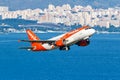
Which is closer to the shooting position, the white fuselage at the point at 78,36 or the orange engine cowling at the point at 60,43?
the orange engine cowling at the point at 60,43

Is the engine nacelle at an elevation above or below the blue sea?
above

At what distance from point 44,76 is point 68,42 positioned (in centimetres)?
8814

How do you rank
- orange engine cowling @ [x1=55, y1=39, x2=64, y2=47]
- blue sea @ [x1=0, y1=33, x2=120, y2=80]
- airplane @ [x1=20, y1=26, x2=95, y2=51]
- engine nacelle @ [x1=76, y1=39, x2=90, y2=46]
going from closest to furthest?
engine nacelle @ [x1=76, y1=39, x2=90, y2=46] < orange engine cowling @ [x1=55, y1=39, x2=64, y2=47] < airplane @ [x1=20, y1=26, x2=95, y2=51] < blue sea @ [x1=0, y1=33, x2=120, y2=80]

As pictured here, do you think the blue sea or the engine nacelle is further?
the blue sea

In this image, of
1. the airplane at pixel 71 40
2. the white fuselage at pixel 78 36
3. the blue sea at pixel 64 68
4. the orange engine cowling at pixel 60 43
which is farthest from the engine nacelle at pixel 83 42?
the blue sea at pixel 64 68

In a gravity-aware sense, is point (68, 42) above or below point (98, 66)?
above

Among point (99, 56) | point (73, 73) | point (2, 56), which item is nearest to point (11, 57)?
point (2, 56)

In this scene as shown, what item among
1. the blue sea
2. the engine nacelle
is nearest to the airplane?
the engine nacelle

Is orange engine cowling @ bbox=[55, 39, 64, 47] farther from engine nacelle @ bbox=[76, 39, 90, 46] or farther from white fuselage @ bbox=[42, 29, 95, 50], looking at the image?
engine nacelle @ bbox=[76, 39, 90, 46]

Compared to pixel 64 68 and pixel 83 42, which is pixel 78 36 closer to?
pixel 83 42

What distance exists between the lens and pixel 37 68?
160m

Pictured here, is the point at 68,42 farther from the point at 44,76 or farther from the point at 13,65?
the point at 13,65

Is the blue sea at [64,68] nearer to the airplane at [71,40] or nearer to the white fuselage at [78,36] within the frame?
the airplane at [71,40]

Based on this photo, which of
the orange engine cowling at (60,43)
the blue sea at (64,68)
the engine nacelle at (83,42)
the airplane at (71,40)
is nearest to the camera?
the engine nacelle at (83,42)
